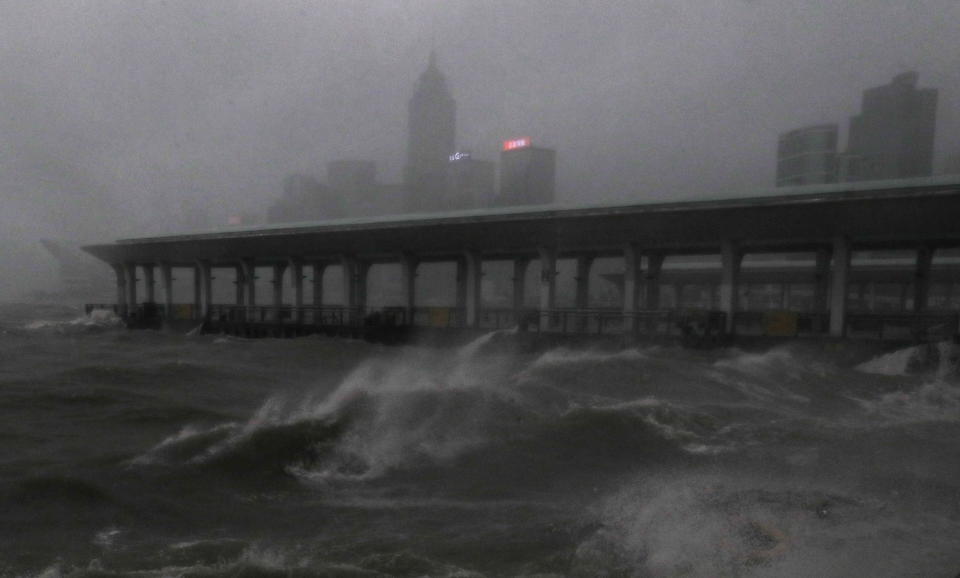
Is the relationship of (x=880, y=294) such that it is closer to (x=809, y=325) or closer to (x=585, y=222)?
(x=809, y=325)

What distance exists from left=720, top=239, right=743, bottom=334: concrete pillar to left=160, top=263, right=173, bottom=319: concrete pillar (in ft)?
142

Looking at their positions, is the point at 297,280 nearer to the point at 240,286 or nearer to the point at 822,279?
the point at 240,286

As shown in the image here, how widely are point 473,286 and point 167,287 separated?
3070 centimetres

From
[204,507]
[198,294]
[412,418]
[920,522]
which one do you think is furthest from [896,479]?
[198,294]

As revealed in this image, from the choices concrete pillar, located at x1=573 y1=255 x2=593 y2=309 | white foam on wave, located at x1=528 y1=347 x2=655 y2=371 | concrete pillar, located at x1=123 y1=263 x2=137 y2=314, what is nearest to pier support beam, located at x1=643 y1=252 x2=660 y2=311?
concrete pillar, located at x1=573 y1=255 x2=593 y2=309

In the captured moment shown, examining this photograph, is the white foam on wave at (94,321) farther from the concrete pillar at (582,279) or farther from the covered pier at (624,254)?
the concrete pillar at (582,279)

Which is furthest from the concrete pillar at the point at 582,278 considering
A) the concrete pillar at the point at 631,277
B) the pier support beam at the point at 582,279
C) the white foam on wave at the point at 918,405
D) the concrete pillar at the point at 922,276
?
the white foam on wave at the point at 918,405

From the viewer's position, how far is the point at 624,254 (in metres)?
34.1

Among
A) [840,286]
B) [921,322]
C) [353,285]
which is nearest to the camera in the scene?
[921,322]

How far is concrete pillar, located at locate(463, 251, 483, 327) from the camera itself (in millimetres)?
38375

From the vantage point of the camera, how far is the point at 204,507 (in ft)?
27.4

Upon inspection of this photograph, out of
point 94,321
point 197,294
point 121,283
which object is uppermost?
point 121,283

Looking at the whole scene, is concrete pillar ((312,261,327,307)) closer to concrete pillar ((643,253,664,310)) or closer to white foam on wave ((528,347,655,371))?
concrete pillar ((643,253,664,310))

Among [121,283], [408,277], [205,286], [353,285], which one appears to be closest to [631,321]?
[408,277]
